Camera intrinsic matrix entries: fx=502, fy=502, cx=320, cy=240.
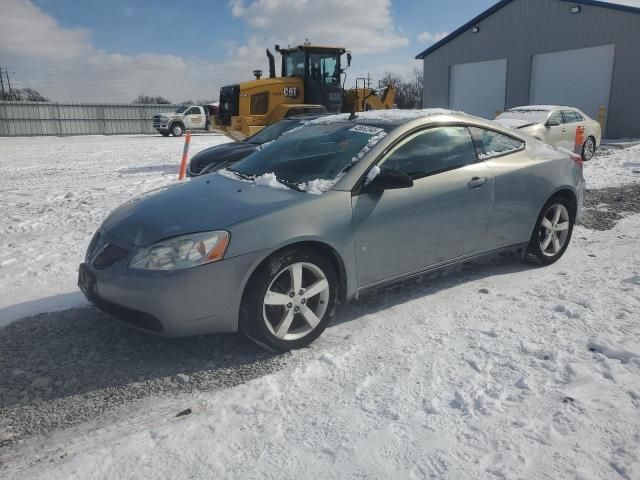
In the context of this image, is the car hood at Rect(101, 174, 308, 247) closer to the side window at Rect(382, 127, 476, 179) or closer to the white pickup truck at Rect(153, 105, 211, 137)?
the side window at Rect(382, 127, 476, 179)

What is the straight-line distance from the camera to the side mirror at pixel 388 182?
3482 millimetres

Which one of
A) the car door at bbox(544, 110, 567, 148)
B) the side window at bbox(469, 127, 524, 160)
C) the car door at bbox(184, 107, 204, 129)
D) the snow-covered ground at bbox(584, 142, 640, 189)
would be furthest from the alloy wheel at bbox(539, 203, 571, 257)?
the car door at bbox(184, 107, 204, 129)

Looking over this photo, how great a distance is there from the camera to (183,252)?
2.97 m

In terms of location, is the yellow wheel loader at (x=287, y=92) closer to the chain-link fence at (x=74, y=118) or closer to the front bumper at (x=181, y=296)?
the front bumper at (x=181, y=296)

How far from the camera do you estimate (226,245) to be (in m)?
2.97

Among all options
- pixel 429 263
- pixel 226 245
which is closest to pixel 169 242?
pixel 226 245

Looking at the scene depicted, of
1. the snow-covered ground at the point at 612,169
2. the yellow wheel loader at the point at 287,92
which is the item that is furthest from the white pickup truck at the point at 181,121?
the snow-covered ground at the point at 612,169

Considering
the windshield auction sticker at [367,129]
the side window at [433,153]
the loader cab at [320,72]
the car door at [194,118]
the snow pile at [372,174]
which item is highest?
the loader cab at [320,72]

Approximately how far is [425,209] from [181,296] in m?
1.89

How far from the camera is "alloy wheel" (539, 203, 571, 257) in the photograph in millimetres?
4773

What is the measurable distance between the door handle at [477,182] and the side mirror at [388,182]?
776mm

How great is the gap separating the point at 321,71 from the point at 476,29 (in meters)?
12.8

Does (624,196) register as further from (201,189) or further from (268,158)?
(201,189)

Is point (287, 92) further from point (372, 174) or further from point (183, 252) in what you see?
point (183, 252)
